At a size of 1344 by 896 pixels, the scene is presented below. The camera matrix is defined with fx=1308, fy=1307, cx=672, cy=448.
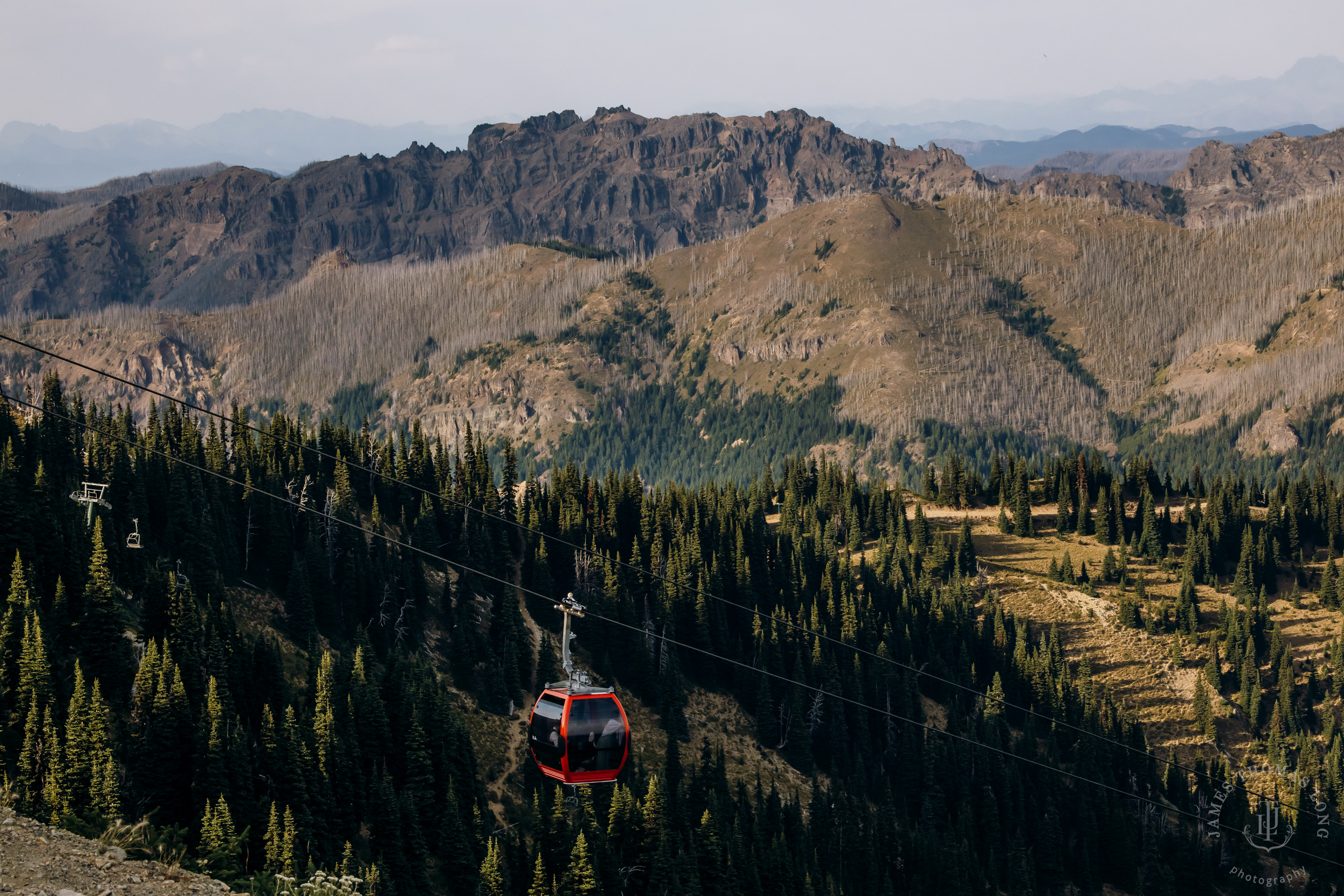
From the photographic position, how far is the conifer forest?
80.4 m

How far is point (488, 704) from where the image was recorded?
127438mm

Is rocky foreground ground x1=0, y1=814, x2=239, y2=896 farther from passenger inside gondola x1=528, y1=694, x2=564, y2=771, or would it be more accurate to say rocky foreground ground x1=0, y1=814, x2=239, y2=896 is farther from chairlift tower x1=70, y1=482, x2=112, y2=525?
chairlift tower x1=70, y1=482, x2=112, y2=525

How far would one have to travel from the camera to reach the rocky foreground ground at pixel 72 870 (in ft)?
145

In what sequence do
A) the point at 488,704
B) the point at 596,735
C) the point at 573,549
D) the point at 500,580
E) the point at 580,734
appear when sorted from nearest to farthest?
the point at 580,734 → the point at 596,735 → the point at 500,580 → the point at 488,704 → the point at 573,549

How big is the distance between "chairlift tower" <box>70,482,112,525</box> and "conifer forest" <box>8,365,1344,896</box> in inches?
46.5

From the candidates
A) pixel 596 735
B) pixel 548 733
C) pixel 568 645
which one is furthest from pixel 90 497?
pixel 568 645

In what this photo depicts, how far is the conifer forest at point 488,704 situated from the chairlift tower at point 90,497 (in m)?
1.18

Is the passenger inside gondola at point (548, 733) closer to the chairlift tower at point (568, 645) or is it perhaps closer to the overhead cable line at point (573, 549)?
the chairlift tower at point (568, 645)

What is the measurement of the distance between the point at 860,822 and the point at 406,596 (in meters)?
52.6

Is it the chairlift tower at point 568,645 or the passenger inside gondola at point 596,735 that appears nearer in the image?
the chairlift tower at point 568,645

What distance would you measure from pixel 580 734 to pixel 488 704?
6501 centimetres

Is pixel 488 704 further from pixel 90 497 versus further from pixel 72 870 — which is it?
pixel 72 870

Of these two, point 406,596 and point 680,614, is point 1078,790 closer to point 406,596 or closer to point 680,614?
point 680,614

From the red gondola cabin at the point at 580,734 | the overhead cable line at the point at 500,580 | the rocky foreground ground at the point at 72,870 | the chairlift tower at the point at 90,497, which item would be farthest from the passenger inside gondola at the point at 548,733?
the chairlift tower at the point at 90,497
